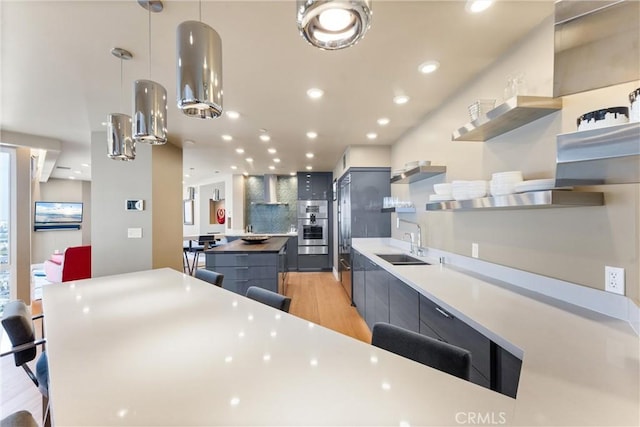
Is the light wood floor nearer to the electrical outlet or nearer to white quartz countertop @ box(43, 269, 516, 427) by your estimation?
white quartz countertop @ box(43, 269, 516, 427)

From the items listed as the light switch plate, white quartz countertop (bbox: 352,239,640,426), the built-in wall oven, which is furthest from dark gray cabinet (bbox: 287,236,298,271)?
white quartz countertop (bbox: 352,239,640,426)

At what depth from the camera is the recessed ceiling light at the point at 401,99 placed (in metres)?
2.51

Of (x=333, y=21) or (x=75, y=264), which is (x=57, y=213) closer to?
(x=75, y=264)

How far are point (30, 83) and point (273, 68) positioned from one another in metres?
2.11

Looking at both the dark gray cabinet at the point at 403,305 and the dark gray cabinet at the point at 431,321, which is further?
the dark gray cabinet at the point at 403,305

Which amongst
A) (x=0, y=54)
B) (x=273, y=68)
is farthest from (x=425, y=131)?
(x=0, y=54)

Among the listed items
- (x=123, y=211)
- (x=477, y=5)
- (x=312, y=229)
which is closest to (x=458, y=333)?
(x=477, y=5)

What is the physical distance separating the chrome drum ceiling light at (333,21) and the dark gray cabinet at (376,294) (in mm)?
2044

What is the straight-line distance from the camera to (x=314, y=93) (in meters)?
2.42

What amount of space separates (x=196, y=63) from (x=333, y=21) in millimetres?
585

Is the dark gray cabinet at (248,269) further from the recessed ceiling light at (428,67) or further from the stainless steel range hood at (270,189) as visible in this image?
the stainless steel range hood at (270,189)

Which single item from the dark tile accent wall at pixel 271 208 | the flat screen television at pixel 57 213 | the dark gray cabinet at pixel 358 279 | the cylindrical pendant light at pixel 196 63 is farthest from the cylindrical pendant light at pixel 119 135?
the flat screen television at pixel 57 213

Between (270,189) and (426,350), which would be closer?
(426,350)

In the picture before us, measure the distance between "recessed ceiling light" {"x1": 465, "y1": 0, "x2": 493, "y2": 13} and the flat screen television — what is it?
10653 millimetres
